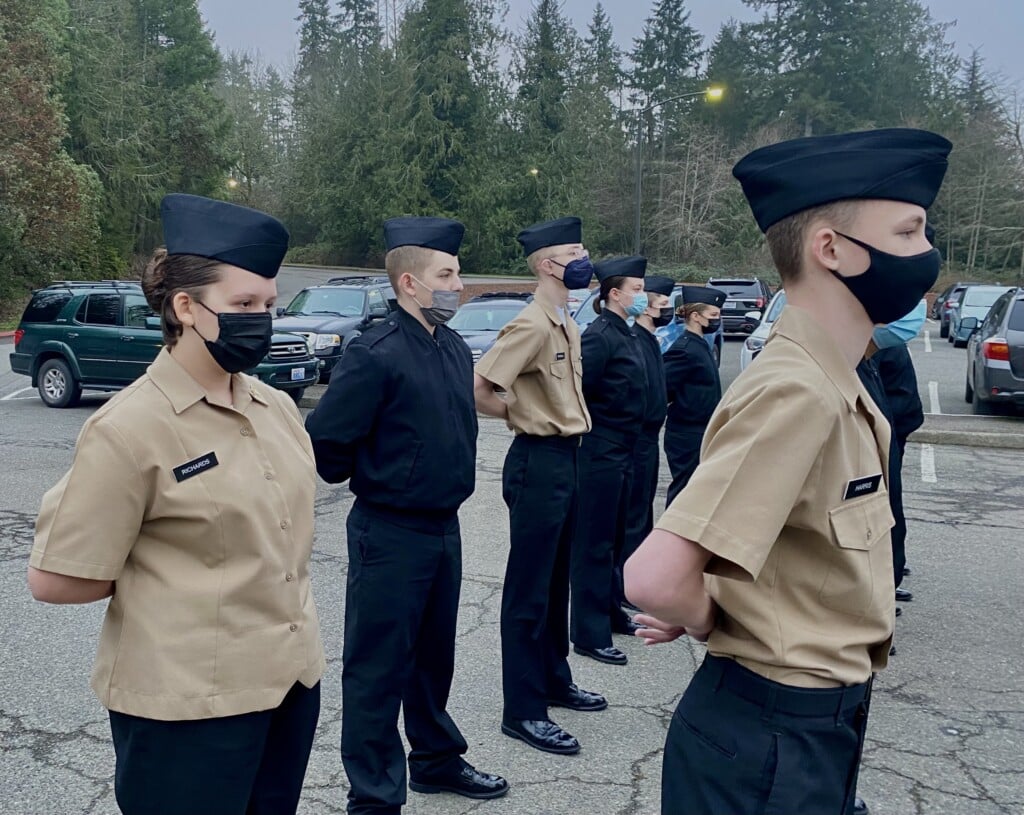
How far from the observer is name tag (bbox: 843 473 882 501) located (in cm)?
192

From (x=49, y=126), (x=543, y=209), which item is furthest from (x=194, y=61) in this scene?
(x=49, y=126)

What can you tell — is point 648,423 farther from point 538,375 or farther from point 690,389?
point 690,389

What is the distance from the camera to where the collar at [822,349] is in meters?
1.93

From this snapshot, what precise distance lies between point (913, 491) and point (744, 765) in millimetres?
8595

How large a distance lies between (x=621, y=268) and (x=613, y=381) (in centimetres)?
80

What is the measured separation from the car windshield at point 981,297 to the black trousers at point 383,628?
25.7 meters

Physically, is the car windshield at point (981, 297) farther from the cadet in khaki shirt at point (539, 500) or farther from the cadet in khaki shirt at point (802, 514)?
the cadet in khaki shirt at point (802, 514)

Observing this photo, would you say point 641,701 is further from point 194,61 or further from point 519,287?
point 194,61

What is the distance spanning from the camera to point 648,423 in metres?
6.07

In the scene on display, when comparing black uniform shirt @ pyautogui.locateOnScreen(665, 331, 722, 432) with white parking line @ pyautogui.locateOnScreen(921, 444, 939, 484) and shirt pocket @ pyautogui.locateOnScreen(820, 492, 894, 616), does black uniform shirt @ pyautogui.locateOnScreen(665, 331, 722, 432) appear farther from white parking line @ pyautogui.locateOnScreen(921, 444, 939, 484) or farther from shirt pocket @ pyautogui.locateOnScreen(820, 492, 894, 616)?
shirt pocket @ pyautogui.locateOnScreen(820, 492, 894, 616)

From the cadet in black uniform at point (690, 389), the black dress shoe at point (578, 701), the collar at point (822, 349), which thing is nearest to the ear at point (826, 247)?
the collar at point (822, 349)

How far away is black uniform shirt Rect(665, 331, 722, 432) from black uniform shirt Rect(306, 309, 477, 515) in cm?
388

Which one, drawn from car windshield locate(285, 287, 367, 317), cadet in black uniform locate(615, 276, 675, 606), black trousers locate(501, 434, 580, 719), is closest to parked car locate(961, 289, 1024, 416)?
cadet in black uniform locate(615, 276, 675, 606)

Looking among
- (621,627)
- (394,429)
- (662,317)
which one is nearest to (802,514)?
(394,429)
